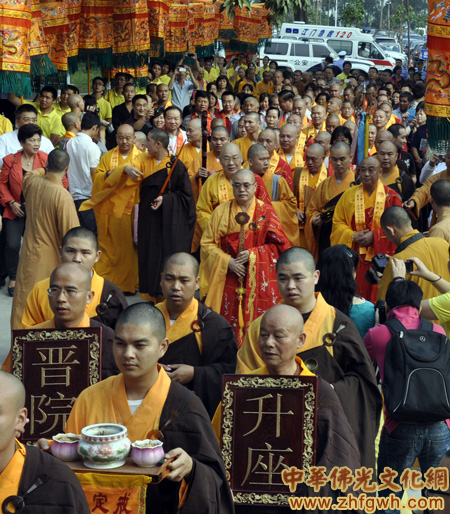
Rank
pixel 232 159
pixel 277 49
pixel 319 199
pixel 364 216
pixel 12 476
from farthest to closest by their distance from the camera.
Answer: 1. pixel 277 49
2. pixel 319 199
3. pixel 232 159
4. pixel 364 216
5. pixel 12 476

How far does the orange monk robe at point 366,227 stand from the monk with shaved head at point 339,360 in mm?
2916

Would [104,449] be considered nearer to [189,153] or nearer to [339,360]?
[339,360]

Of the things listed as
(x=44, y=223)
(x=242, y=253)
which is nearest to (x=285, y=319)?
(x=242, y=253)

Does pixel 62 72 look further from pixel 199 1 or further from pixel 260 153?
pixel 199 1

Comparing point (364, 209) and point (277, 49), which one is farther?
point (277, 49)

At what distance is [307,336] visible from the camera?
4.45 meters

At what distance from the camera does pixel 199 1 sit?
65.0 ft

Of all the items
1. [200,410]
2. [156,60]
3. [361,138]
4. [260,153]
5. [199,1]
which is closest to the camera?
[200,410]

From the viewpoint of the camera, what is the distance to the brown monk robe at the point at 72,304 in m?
4.51

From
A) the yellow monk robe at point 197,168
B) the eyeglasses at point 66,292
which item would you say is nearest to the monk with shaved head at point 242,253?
the eyeglasses at point 66,292

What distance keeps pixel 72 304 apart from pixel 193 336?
0.66m

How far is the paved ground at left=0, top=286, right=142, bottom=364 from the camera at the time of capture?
7648 millimetres

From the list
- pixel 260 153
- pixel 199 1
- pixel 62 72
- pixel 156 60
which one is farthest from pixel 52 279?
pixel 199 1

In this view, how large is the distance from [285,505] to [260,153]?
17.0 ft
